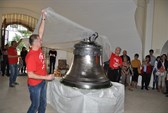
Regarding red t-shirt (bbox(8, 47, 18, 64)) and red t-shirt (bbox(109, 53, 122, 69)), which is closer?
red t-shirt (bbox(109, 53, 122, 69))

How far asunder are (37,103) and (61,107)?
0.97 feet

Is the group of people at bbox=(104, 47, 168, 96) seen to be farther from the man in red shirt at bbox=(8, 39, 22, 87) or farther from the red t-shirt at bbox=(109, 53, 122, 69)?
the man in red shirt at bbox=(8, 39, 22, 87)

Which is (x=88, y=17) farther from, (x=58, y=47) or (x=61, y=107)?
(x=61, y=107)

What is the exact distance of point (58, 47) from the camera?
3.48 meters

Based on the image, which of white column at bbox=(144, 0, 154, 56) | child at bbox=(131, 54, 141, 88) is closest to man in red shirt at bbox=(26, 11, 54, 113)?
child at bbox=(131, 54, 141, 88)

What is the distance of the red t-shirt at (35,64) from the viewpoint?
278cm

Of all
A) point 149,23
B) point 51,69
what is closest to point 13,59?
point 51,69

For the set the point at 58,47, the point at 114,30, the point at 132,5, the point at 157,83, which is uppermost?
the point at 132,5

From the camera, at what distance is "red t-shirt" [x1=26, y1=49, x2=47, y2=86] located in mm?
2779

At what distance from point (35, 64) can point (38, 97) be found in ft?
1.38

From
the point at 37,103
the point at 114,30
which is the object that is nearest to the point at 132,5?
the point at 114,30

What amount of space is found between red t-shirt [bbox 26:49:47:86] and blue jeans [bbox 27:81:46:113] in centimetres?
6

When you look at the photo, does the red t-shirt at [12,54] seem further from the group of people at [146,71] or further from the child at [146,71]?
the child at [146,71]

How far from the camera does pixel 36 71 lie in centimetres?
286
